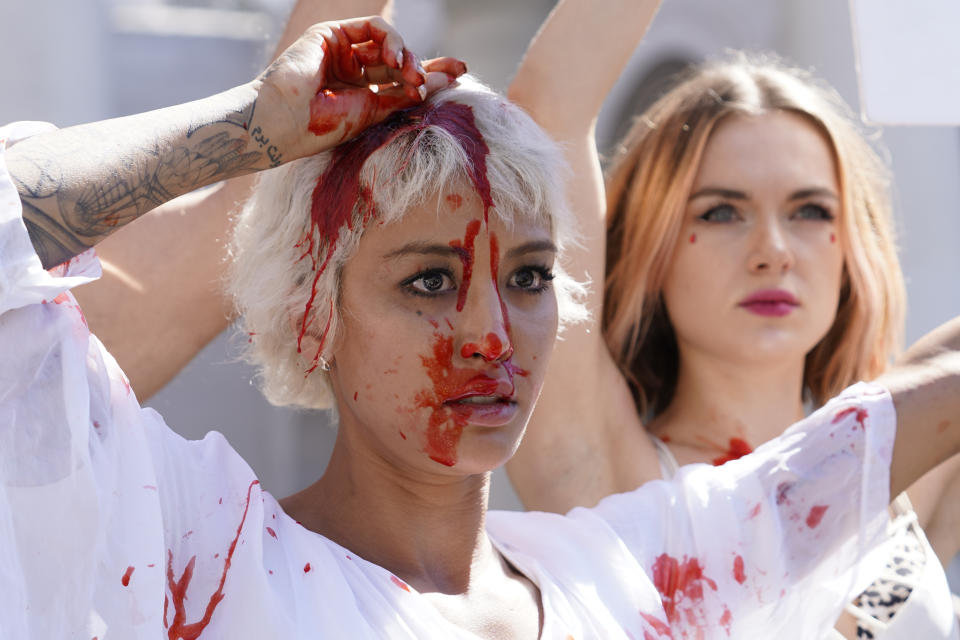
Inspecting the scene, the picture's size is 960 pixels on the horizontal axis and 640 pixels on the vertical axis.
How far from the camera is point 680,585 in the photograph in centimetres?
168

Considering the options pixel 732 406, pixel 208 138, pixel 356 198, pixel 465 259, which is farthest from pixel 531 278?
pixel 732 406

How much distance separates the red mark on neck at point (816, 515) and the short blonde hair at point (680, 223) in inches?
35.3

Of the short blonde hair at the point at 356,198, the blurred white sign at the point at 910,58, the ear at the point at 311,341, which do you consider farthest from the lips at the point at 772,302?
the ear at the point at 311,341

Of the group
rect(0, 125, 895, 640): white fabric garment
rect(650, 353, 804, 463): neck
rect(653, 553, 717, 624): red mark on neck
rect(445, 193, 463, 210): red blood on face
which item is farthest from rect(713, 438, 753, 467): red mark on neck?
rect(445, 193, 463, 210): red blood on face

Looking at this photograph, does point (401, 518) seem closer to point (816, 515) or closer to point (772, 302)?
point (816, 515)

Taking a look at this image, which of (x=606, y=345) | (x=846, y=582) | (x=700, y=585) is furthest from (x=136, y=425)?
(x=606, y=345)

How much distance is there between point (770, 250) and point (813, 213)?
0.22 m

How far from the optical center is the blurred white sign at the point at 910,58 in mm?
1928

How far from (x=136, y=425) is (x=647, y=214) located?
147cm

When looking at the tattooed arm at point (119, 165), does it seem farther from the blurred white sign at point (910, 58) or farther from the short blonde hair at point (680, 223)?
the short blonde hair at point (680, 223)

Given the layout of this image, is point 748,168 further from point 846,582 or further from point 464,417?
point 464,417

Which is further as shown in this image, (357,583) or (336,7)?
(336,7)

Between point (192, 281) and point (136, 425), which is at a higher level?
point (136, 425)

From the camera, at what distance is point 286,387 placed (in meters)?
1.67
